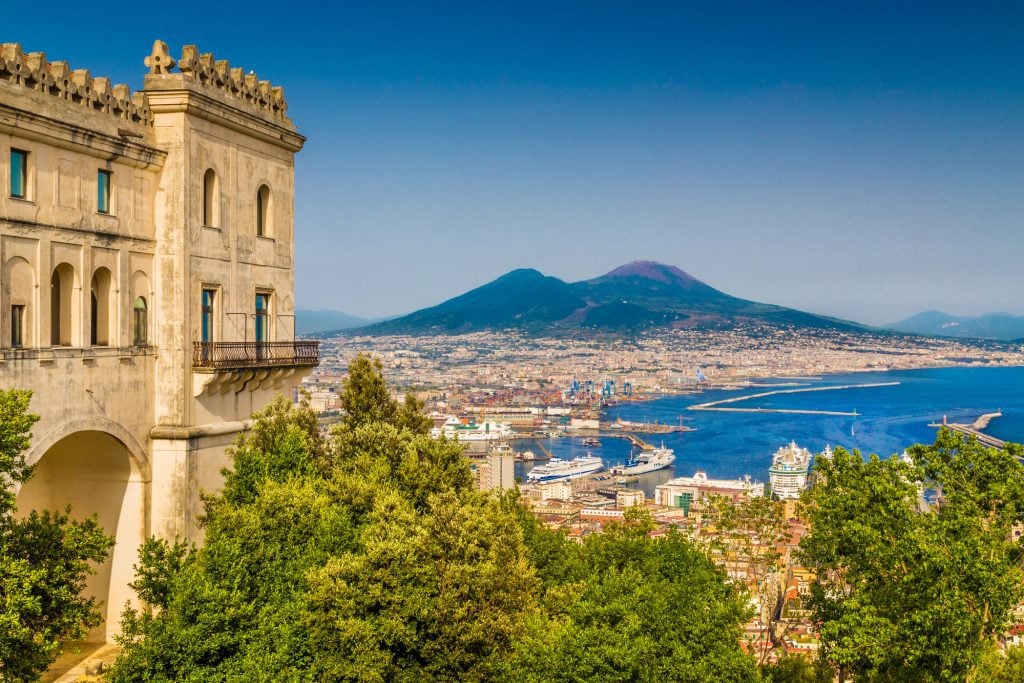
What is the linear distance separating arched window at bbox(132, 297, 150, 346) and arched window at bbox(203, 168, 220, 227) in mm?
1454

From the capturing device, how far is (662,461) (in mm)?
103562

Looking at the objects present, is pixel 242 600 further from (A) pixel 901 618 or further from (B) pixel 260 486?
(A) pixel 901 618

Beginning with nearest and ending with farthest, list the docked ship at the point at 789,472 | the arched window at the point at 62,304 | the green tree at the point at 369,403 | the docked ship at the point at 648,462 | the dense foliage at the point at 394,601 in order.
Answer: the dense foliage at the point at 394,601 → the arched window at the point at 62,304 → the green tree at the point at 369,403 → the docked ship at the point at 789,472 → the docked ship at the point at 648,462

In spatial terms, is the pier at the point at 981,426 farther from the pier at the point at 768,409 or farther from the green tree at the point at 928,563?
the green tree at the point at 928,563

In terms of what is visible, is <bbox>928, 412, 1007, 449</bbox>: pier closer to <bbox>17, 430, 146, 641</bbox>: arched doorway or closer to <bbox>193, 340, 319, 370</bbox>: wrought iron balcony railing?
<bbox>193, 340, 319, 370</bbox>: wrought iron balcony railing

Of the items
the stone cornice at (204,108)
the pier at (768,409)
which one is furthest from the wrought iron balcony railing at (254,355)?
the pier at (768,409)

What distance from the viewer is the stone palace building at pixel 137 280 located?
38.2ft

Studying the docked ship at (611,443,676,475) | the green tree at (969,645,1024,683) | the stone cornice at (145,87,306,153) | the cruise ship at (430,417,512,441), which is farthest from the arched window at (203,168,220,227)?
the cruise ship at (430,417,512,441)

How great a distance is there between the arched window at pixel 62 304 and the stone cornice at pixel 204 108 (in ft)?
8.34

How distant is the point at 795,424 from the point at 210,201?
12237 centimetres

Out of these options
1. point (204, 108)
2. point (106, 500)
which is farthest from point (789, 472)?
point (204, 108)

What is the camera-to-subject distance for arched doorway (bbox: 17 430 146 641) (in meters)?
13.5

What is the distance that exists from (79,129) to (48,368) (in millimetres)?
2815

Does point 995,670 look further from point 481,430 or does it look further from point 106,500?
point 481,430
